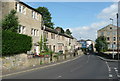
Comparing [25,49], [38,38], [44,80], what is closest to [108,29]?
[38,38]

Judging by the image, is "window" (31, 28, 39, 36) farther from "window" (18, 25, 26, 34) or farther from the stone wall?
the stone wall

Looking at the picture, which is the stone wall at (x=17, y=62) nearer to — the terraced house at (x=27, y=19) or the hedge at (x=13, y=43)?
the hedge at (x=13, y=43)

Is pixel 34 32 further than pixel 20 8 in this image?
Yes

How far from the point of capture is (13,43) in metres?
18.4

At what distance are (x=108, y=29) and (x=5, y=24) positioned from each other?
333 feet

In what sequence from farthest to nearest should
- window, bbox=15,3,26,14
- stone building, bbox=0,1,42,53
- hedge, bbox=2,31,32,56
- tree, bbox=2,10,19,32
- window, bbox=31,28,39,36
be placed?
1. window, bbox=31,28,39,36
2. window, bbox=15,3,26,14
3. stone building, bbox=0,1,42,53
4. tree, bbox=2,10,19,32
5. hedge, bbox=2,31,32,56

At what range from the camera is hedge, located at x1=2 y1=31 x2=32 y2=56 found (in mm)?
16797

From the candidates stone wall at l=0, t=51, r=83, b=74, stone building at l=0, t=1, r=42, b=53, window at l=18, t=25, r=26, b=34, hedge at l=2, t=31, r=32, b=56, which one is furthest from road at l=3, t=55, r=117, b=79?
stone building at l=0, t=1, r=42, b=53

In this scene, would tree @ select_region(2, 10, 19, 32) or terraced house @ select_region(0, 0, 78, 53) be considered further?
terraced house @ select_region(0, 0, 78, 53)

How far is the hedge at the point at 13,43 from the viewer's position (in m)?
16.8

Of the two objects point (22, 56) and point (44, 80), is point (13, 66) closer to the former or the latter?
point (22, 56)

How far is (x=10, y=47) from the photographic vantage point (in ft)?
58.0

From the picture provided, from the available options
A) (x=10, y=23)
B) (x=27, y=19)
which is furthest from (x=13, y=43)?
(x=27, y=19)

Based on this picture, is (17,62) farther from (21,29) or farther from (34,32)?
(34,32)
